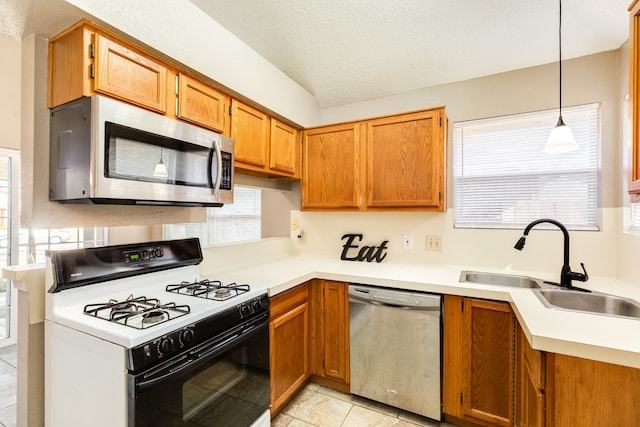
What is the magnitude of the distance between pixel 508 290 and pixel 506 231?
2.31 ft

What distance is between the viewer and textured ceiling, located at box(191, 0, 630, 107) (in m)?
1.67

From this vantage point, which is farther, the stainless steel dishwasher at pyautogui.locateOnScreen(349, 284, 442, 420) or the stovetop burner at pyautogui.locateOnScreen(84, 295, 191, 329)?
the stainless steel dishwasher at pyautogui.locateOnScreen(349, 284, 442, 420)

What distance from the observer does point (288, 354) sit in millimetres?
1930

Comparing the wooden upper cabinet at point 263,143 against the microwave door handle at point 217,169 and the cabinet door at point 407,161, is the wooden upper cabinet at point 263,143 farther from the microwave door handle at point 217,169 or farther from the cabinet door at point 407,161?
the cabinet door at point 407,161

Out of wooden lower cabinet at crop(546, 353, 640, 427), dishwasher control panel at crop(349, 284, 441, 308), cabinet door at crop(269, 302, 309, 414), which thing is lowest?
cabinet door at crop(269, 302, 309, 414)

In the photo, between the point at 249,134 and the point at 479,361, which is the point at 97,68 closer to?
the point at 249,134

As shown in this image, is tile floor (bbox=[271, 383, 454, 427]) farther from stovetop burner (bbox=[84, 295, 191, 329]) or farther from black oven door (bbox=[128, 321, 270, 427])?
stovetop burner (bbox=[84, 295, 191, 329])

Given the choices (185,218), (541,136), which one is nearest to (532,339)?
(541,136)

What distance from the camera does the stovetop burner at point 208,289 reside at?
150cm

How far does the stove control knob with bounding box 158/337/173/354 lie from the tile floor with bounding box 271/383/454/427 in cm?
108

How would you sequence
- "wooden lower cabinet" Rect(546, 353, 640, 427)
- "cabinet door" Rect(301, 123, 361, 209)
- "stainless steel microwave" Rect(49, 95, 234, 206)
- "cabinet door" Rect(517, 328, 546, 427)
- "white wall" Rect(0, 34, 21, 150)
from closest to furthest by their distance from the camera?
"wooden lower cabinet" Rect(546, 353, 640, 427) < "cabinet door" Rect(517, 328, 546, 427) < "stainless steel microwave" Rect(49, 95, 234, 206) < "cabinet door" Rect(301, 123, 361, 209) < "white wall" Rect(0, 34, 21, 150)

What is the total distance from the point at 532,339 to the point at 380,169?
1508 mm

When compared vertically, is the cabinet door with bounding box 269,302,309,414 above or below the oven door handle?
below

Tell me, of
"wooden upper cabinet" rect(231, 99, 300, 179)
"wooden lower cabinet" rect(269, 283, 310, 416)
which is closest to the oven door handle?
"wooden lower cabinet" rect(269, 283, 310, 416)
